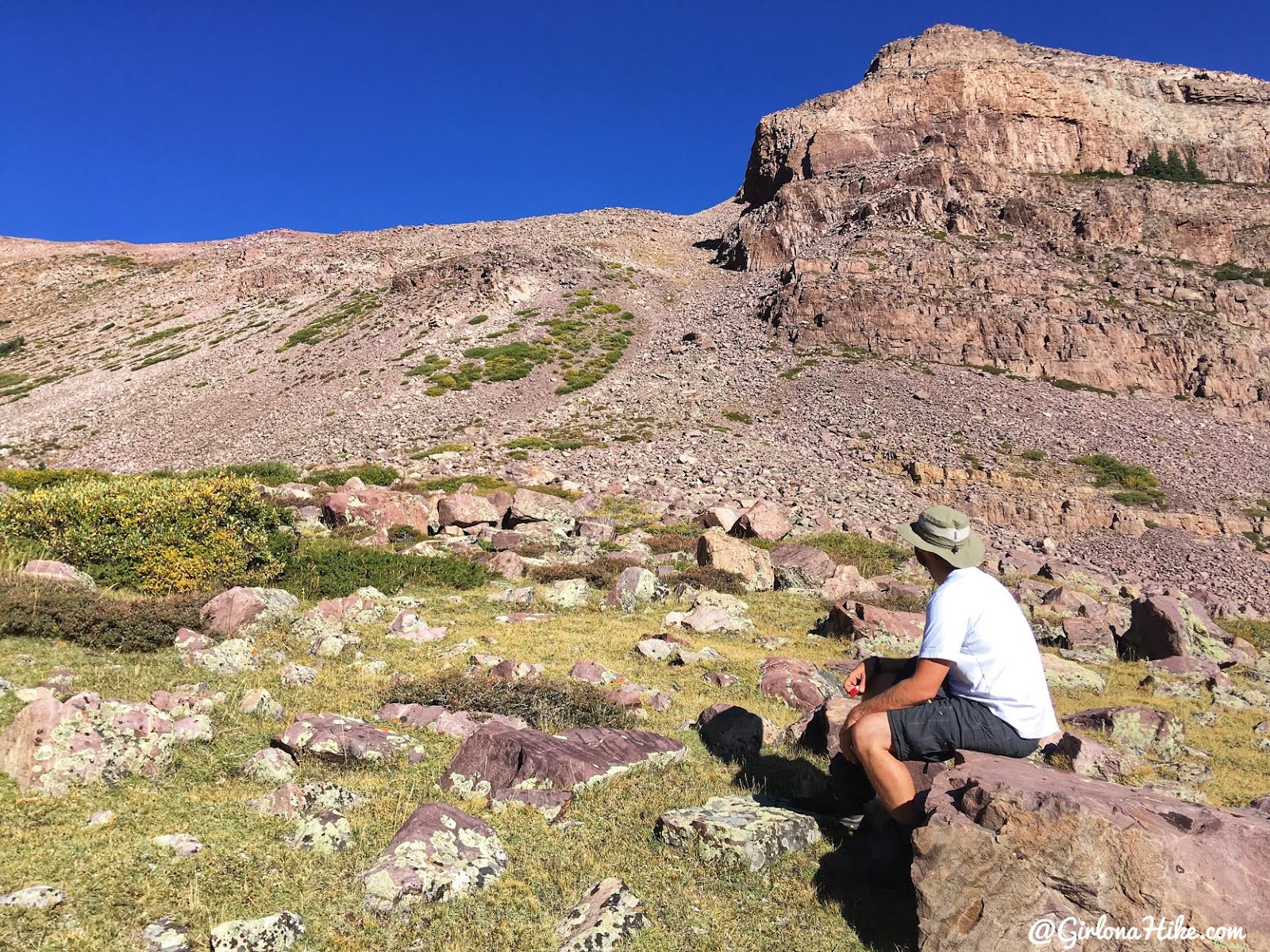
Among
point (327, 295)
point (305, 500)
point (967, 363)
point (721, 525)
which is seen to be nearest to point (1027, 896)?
point (721, 525)

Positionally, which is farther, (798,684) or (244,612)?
(244,612)

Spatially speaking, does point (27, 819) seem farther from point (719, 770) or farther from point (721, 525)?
point (721, 525)

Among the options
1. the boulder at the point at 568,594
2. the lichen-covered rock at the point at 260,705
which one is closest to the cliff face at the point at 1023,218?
the boulder at the point at 568,594

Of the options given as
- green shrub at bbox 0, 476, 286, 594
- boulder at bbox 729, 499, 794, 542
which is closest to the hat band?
green shrub at bbox 0, 476, 286, 594

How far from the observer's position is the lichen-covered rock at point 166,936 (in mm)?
4008

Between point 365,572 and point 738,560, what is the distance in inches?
350

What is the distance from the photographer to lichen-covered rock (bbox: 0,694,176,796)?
5578 millimetres

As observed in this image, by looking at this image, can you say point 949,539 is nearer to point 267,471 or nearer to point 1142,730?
point 1142,730

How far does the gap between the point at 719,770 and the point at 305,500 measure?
19.6m

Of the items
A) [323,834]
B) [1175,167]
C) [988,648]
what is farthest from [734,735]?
[1175,167]

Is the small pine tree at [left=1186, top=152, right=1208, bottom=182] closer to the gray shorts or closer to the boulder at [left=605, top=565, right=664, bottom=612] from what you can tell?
the boulder at [left=605, top=565, right=664, bottom=612]

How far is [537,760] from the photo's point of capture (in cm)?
640

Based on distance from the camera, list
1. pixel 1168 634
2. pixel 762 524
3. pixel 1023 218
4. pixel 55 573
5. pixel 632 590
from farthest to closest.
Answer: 1. pixel 1023 218
2. pixel 762 524
3. pixel 632 590
4. pixel 1168 634
5. pixel 55 573

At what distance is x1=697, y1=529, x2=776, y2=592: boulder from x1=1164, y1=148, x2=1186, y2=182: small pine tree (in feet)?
231
